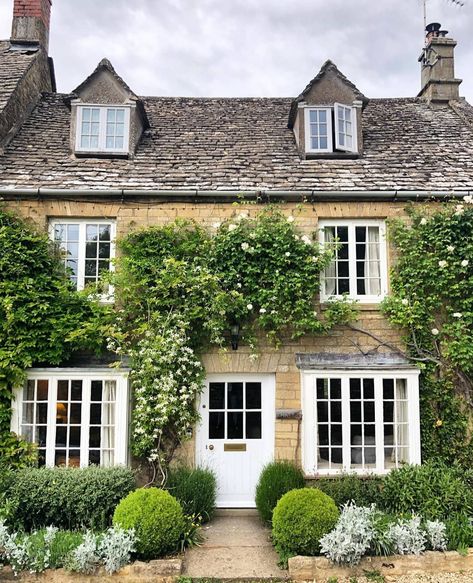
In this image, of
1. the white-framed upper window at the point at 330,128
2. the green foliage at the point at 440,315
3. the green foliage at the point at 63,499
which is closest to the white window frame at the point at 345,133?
the white-framed upper window at the point at 330,128

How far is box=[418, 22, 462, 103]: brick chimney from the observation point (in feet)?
47.2

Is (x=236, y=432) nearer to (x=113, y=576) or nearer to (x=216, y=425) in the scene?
(x=216, y=425)

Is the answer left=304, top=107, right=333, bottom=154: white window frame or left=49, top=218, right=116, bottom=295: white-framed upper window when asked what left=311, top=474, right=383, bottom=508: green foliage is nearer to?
left=49, top=218, right=116, bottom=295: white-framed upper window

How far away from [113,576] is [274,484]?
321cm

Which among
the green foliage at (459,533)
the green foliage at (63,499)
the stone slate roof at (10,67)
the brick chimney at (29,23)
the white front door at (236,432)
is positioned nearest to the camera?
the green foliage at (459,533)

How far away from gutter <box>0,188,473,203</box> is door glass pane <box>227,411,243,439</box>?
176 inches

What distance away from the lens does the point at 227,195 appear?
34.4 feet

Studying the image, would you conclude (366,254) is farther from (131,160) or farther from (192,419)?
(131,160)

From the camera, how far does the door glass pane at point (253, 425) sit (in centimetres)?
1001

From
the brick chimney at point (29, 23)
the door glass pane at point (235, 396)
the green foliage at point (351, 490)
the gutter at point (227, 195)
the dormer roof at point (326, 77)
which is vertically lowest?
the green foliage at point (351, 490)

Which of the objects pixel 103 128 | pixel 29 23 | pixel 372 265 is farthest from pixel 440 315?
pixel 29 23

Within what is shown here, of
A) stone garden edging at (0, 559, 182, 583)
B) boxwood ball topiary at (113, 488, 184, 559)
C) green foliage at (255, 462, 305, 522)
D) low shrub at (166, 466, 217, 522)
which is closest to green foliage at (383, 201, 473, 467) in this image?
green foliage at (255, 462, 305, 522)

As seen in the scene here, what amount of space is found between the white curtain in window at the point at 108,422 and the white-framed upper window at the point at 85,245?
2191 mm

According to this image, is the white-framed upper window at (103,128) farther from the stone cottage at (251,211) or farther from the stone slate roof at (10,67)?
the stone slate roof at (10,67)
